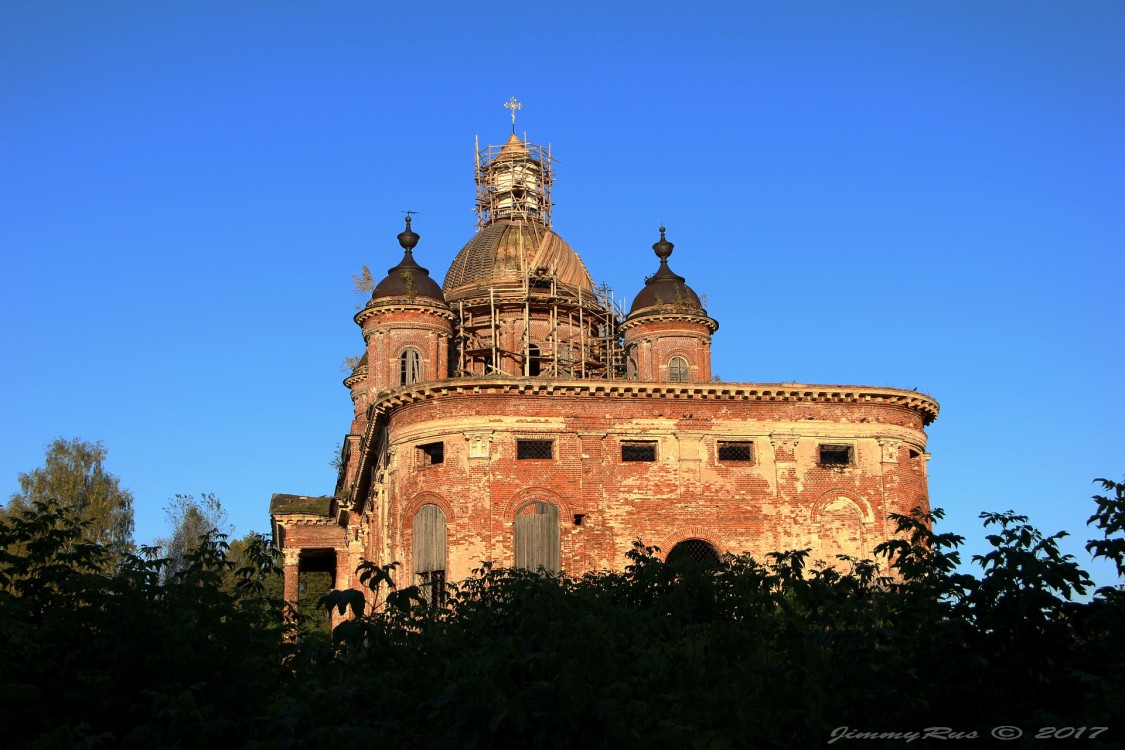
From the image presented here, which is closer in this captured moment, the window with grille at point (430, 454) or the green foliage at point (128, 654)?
the green foliage at point (128, 654)

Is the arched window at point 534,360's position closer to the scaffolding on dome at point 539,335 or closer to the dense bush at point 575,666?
the scaffolding on dome at point 539,335

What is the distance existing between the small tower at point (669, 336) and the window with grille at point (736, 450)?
6.45m

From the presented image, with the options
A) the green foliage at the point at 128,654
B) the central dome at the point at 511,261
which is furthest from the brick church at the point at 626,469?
the green foliage at the point at 128,654

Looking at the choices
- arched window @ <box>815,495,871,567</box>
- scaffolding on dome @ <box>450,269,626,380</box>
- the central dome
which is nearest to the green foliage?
arched window @ <box>815,495,871,567</box>

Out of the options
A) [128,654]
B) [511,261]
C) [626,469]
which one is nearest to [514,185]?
[511,261]

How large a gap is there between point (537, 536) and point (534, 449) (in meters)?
2.52

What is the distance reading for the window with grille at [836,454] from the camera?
35.1 meters

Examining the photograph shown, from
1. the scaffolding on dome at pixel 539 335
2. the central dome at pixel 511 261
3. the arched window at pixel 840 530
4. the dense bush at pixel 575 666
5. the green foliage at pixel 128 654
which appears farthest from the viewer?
the central dome at pixel 511 261

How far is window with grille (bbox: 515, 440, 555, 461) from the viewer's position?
33.8 m

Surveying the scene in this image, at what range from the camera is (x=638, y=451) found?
113 feet

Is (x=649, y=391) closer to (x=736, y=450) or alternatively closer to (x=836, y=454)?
(x=736, y=450)

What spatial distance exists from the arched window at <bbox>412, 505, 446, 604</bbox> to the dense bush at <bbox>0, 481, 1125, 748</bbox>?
53.9 feet

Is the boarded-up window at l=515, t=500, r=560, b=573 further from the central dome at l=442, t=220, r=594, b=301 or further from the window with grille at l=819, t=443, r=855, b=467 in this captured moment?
the central dome at l=442, t=220, r=594, b=301

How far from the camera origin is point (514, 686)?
31.7 ft
